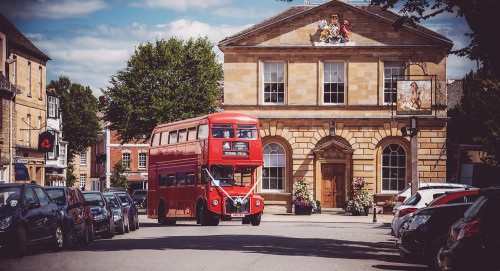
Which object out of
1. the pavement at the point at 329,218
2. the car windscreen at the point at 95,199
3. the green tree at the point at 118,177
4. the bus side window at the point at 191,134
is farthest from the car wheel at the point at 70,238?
the green tree at the point at 118,177

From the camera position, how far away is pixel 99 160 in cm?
10175

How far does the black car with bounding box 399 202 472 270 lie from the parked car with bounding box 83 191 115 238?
12437 mm

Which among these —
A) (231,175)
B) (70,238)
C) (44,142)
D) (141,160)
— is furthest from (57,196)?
(141,160)

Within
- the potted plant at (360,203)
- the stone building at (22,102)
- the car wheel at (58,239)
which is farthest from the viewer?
the stone building at (22,102)

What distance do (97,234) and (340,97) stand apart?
2789 centimetres

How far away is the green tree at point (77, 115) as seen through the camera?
326 ft

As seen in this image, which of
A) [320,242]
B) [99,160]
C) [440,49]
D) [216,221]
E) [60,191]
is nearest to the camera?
[60,191]

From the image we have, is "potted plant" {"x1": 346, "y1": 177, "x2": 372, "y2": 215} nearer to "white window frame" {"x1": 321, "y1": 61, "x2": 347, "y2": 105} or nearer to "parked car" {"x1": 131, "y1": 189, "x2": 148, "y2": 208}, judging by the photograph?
"white window frame" {"x1": 321, "y1": 61, "x2": 347, "y2": 105}

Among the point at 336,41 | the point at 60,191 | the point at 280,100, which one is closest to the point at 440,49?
the point at 336,41

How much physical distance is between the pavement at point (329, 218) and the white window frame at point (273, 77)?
674cm

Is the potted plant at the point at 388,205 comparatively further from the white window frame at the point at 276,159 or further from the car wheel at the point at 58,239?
the car wheel at the point at 58,239

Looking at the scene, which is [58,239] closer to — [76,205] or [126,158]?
[76,205]

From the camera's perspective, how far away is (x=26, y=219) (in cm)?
1989

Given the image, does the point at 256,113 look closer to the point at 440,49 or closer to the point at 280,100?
the point at 280,100
